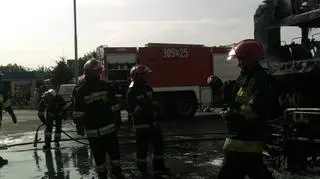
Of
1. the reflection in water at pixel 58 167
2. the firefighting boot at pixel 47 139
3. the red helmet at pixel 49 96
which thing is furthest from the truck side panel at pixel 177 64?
the reflection in water at pixel 58 167

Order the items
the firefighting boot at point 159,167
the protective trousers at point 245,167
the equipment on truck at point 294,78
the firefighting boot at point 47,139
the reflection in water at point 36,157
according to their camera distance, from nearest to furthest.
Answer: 1. the protective trousers at point 245,167
2. the equipment on truck at point 294,78
3. the firefighting boot at point 159,167
4. the reflection in water at point 36,157
5. the firefighting boot at point 47,139

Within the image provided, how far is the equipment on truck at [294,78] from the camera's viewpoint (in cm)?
863

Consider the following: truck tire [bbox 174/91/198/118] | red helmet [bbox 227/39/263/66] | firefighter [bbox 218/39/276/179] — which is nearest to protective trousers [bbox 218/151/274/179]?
firefighter [bbox 218/39/276/179]

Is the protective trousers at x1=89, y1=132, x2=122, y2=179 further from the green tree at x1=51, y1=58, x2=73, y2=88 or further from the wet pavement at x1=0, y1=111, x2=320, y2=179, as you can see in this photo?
the green tree at x1=51, y1=58, x2=73, y2=88

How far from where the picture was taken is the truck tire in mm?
22675

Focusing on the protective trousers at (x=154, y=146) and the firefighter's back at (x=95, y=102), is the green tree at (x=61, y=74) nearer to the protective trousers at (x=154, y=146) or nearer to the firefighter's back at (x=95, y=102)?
the protective trousers at (x=154, y=146)

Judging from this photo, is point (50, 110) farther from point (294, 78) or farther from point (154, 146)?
point (294, 78)

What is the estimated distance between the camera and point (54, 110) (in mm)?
14430

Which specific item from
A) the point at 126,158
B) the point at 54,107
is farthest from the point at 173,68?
the point at 126,158

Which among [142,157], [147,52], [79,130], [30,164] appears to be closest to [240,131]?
[142,157]

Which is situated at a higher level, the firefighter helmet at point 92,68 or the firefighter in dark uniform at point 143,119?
the firefighter helmet at point 92,68

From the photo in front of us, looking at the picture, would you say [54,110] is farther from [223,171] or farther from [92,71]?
[223,171]

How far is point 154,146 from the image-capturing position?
9.42m

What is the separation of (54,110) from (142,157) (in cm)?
555
